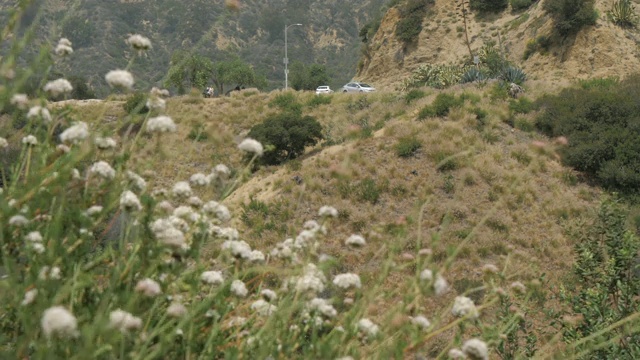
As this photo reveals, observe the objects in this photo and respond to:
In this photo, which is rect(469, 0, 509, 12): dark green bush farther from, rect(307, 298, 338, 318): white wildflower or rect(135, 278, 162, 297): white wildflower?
rect(135, 278, 162, 297): white wildflower

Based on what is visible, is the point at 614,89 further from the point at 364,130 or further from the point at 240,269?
the point at 240,269

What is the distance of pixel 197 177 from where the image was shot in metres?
2.87

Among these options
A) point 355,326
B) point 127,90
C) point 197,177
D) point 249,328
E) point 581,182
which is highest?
point 127,90

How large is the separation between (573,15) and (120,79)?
1333 inches

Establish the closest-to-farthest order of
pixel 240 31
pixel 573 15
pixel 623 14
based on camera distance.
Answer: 1. pixel 573 15
2. pixel 623 14
3. pixel 240 31

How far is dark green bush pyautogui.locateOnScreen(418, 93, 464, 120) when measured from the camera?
19.0 metres

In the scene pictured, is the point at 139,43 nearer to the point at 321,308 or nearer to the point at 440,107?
the point at 321,308

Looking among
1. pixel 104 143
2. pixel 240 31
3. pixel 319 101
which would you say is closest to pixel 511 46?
pixel 319 101

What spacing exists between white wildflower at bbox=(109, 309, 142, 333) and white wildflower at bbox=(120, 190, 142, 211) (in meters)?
0.61

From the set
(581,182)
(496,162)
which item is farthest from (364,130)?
(581,182)

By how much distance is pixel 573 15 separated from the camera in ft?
103

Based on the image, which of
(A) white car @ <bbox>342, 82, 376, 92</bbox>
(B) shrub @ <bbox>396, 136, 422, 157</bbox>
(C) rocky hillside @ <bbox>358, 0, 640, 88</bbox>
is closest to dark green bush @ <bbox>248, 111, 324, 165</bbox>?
(B) shrub @ <bbox>396, 136, 422, 157</bbox>

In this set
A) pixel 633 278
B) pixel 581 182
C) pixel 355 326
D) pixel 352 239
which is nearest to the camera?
pixel 355 326

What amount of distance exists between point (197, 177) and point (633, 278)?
4.33 meters
